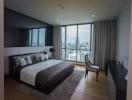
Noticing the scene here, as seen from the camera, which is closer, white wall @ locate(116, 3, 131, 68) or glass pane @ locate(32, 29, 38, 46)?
white wall @ locate(116, 3, 131, 68)

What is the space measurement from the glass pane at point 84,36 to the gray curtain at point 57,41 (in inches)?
54.7

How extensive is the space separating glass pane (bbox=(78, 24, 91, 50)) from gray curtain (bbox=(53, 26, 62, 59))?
1390 millimetres

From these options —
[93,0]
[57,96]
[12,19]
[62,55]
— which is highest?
[93,0]

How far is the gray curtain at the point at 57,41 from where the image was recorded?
21.1ft

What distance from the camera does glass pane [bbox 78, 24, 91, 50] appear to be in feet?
18.9

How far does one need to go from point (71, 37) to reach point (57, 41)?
3.38ft

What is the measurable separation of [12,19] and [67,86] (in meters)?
3.36

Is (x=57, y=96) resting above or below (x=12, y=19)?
below

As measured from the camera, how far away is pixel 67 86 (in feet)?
10.0

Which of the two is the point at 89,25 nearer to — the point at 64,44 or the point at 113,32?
the point at 113,32

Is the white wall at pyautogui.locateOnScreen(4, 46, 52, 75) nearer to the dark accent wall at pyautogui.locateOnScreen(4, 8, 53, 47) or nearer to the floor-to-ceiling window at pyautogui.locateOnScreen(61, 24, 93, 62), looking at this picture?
the dark accent wall at pyautogui.locateOnScreen(4, 8, 53, 47)

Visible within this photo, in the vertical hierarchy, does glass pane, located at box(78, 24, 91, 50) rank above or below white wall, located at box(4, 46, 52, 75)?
above

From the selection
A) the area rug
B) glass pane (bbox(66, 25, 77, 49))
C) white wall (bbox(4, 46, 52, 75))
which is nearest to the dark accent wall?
white wall (bbox(4, 46, 52, 75))
